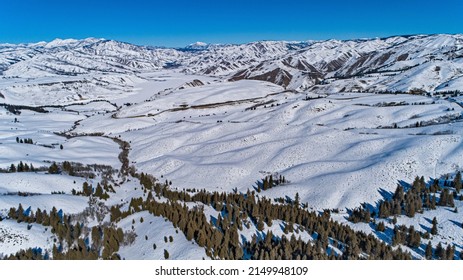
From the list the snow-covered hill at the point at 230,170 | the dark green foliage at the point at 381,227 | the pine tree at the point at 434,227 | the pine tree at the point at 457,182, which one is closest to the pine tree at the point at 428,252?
the snow-covered hill at the point at 230,170

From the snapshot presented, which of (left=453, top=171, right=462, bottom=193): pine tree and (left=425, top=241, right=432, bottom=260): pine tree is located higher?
(left=453, top=171, right=462, bottom=193): pine tree

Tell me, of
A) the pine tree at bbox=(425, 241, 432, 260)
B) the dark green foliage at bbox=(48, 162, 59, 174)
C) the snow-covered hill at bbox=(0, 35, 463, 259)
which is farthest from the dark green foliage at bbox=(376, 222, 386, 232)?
the dark green foliage at bbox=(48, 162, 59, 174)

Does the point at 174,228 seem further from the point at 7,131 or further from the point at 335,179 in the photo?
the point at 7,131

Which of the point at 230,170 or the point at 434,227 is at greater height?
the point at 230,170

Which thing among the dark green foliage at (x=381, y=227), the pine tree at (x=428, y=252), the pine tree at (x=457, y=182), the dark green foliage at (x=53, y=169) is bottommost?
the pine tree at (x=428, y=252)

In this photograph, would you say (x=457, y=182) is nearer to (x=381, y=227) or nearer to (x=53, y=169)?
(x=381, y=227)

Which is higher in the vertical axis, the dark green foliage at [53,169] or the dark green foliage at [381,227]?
the dark green foliage at [53,169]

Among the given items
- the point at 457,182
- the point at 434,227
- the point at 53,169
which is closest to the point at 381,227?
the point at 434,227

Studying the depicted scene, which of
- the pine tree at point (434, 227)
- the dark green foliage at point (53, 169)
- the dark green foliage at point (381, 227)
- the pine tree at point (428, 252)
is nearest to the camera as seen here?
the pine tree at point (428, 252)

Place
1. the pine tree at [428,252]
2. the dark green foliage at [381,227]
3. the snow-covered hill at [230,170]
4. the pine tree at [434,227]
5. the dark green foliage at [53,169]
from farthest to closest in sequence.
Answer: the dark green foliage at [53,169] → the dark green foliage at [381,227] → the pine tree at [434,227] → the snow-covered hill at [230,170] → the pine tree at [428,252]

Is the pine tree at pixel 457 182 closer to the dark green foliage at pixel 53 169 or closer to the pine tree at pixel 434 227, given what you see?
the pine tree at pixel 434 227

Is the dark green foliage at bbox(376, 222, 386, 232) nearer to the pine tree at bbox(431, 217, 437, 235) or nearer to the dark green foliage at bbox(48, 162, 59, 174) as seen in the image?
the pine tree at bbox(431, 217, 437, 235)

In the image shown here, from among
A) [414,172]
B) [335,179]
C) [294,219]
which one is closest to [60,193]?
[294,219]
